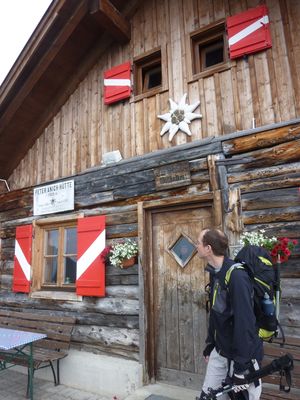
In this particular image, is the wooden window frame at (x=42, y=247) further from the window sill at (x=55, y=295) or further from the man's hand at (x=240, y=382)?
the man's hand at (x=240, y=382)

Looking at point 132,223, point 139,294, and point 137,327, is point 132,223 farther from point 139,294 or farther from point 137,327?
point 137,327

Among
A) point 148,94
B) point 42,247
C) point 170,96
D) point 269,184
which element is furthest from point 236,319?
point 42,247

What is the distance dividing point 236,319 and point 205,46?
4354mm

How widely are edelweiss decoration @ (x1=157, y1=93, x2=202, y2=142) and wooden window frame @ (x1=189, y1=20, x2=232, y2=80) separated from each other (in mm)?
443

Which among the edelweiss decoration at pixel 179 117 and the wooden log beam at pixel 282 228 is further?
the edelweiss decoration at pixel 179 117

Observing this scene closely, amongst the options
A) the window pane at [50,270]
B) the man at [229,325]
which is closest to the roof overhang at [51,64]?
the window pane at [50,270]

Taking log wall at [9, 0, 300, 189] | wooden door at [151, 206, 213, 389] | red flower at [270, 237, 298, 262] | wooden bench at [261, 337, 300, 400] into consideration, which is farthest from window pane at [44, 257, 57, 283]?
red flower at [270, 237, 298, 262]

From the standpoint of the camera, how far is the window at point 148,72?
5.82m

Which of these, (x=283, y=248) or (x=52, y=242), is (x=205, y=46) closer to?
(x=283, y=248)

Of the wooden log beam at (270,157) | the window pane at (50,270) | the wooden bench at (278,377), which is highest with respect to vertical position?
the wooden log beam at (270,157)

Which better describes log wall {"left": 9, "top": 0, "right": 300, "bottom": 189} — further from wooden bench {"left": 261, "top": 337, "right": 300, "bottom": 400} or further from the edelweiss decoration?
wooden bench {"left": 261, "top": 337, "right": 300, "bottom": 400}

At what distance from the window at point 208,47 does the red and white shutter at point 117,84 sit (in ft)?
3.96

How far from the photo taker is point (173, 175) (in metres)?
4.89

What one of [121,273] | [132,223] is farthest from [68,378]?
[132,223]
